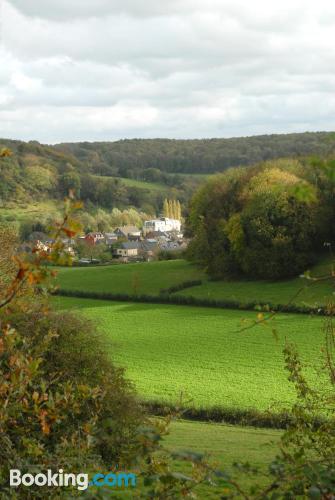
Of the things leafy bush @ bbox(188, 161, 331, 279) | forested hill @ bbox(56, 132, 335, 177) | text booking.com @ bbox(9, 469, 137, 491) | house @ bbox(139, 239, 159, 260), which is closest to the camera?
text booking.com @ bbox(9, 469, 137, 491)

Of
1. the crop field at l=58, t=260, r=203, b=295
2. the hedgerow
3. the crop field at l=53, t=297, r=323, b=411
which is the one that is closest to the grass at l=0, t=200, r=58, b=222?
the crop field at l=58, t=260, r=203, b=295

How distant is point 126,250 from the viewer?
289 ft

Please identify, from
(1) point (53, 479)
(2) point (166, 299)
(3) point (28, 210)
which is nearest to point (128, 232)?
(3) point (28, 210)

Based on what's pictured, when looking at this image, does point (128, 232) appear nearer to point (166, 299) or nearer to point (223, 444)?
point (166, 299)

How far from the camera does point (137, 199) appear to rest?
15100cm

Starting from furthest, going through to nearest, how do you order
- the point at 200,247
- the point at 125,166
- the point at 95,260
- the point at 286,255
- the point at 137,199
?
the point at 125,166
the point at 137,199
the point at 95,260
the point at 200,247
the point at 286,255

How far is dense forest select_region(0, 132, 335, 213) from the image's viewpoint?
10775 cm

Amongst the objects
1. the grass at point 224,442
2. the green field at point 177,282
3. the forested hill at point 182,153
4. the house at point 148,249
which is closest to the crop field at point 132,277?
the green field at point 177,282

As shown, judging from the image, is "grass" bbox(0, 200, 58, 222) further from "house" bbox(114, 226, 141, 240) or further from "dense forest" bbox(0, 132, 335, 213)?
"house" bbox(114, 226, 141, 240)

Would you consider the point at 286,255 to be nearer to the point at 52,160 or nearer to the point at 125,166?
the point at 52,160

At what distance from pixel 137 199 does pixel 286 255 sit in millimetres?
103925

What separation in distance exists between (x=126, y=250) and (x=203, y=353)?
54.5 metres

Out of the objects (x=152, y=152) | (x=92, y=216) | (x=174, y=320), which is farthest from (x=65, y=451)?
(x=152, y=152)

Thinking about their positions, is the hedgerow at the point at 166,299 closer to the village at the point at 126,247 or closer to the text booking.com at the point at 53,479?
the village at the point at 126,247
